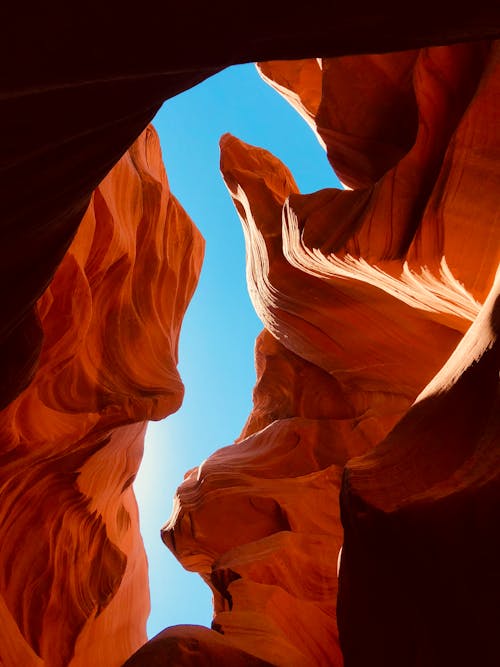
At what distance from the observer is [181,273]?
9641 millimetres

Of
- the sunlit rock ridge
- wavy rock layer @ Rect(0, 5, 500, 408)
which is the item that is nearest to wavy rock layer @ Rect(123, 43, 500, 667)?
the sunlit rock ridge

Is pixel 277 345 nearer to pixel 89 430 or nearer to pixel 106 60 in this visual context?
pixel 89 430

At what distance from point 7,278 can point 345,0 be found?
7.76ft

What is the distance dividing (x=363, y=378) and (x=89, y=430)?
3020 mm

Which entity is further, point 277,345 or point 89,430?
point 277,345

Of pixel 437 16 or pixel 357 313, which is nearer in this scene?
pixel 437 16

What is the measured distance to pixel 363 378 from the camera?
25.9 feet

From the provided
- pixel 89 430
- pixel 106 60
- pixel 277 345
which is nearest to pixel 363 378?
pixel 277 345

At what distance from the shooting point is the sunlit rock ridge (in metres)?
2.87

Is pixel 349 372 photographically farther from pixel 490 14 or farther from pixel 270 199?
pixel 490 14

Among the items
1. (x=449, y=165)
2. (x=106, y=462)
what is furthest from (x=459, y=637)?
(x=106, y=462)

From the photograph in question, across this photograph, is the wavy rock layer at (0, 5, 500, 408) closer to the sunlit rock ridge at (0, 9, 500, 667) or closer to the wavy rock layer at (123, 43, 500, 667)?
the sunlit rock ridge at (0, 9, 500, 667)

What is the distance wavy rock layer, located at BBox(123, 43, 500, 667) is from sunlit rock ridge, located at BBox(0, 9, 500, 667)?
2cm

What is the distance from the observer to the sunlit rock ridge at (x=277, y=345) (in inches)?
113
